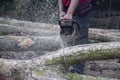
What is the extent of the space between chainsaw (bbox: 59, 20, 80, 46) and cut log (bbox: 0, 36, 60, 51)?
67 cm

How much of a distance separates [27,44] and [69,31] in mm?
879

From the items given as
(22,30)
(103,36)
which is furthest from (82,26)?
(22,30)

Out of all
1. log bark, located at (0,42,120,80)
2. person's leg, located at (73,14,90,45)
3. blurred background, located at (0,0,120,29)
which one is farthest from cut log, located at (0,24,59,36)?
blurred background, located at (0,0,120,29)

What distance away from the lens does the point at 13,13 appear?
8.34m

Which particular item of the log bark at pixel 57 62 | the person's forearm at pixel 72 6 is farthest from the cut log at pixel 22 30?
the log bark at pixel 57 62

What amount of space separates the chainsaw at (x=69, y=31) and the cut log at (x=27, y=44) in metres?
0.67

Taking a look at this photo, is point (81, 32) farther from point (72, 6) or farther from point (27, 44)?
point (27, 44)

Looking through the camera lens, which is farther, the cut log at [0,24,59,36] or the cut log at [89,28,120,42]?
the cut log at [0,24,59,36]

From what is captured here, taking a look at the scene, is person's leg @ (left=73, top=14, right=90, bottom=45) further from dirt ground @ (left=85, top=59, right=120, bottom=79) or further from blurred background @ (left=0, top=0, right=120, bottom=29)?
blurred background @ (left=0, top=0, right=120, bottom=29)

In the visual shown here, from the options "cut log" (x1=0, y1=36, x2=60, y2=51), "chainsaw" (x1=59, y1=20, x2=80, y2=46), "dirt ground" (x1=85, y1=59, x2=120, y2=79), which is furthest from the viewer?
"dirt ground" (x1=85, y1=59, x2=120, y2=79)

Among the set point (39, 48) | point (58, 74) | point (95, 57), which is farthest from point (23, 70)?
point (39, 48)

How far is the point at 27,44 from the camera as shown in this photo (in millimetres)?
4238

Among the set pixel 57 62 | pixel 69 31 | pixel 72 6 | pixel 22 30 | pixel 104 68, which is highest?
pixel 72 6

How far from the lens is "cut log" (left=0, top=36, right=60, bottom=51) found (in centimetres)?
424
